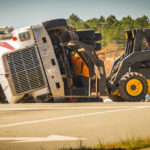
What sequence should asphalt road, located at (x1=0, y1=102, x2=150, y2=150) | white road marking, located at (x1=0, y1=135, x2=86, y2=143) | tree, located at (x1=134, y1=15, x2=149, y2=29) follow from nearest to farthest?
asphalt road, located at (x1=0, y1=102, x2=150, y2=150)
white road marking, located at (x1=0, y1=135, x2=86, y2=143)
tree, located at (x1=134, y1=15, x2=149, y2=29)

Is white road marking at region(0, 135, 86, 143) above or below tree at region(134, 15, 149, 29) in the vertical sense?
above

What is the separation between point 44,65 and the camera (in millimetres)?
11266

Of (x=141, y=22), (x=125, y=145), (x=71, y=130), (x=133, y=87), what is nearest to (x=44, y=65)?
(x=133, y=87)

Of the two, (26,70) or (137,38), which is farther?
(137,38)

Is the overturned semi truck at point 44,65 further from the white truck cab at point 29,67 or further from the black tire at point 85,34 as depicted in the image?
the black tire at point 85,34

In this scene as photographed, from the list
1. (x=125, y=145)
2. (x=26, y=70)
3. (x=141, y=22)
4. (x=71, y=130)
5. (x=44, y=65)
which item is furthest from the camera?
(x=141, y=22)

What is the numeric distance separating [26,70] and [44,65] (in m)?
0.63

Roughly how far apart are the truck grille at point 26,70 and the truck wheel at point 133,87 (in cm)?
273

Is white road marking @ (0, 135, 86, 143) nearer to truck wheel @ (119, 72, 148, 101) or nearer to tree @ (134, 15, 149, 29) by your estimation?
truck wheel @ (119, 72, 148, 101)

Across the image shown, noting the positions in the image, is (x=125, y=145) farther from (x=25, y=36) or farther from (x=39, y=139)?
(x=25, y=36)

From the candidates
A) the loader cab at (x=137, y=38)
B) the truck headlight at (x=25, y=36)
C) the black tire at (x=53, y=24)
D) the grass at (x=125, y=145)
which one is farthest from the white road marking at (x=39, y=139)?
the loader cab at (x=137, y=38)

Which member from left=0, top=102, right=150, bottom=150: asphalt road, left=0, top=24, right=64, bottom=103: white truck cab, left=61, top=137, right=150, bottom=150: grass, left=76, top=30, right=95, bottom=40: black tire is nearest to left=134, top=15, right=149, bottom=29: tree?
left=76, top=30, right=95, bottom=40: black tire

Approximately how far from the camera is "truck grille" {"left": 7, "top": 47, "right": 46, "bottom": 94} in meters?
11.1

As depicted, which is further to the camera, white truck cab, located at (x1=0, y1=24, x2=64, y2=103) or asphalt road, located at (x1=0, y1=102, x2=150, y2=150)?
white truck cab, located at (x1=0, y1=24, x2=64, y2=103)
